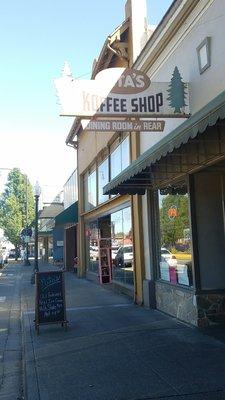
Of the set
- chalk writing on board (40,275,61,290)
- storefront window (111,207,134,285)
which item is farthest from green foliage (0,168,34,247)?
chalk writing on board (40,275,61,290)

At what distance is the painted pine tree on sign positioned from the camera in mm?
8961

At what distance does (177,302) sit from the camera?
9.89 m

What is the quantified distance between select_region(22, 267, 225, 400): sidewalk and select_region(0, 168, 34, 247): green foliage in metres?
56.0

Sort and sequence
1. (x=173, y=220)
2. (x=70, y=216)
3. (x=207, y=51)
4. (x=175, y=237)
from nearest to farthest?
(x=207, y=51) < (x=175, y=237) < (x=173, y=220) < (x=70, y=216)

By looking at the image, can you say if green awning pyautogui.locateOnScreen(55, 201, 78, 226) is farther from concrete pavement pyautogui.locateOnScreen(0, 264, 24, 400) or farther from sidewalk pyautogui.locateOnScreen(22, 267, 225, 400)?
sidewalk pyautogui.locateOnScreen(22, 267, 225, 400)

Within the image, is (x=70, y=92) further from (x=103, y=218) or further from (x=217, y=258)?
(x=103, y=218)

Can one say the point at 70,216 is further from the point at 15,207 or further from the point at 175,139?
the point at 15,207

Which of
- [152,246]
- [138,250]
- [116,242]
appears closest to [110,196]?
[116,242]

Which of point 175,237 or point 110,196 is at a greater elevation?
point 110,196

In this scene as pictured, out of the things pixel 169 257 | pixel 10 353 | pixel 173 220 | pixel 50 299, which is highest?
pixel 173 220

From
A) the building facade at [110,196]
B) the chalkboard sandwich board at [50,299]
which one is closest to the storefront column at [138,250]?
the building facade at [110,196]

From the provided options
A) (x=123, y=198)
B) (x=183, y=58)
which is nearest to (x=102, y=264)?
(x=123, y=198)

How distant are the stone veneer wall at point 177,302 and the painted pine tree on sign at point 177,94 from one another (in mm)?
3456

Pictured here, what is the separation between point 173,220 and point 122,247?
529cm
